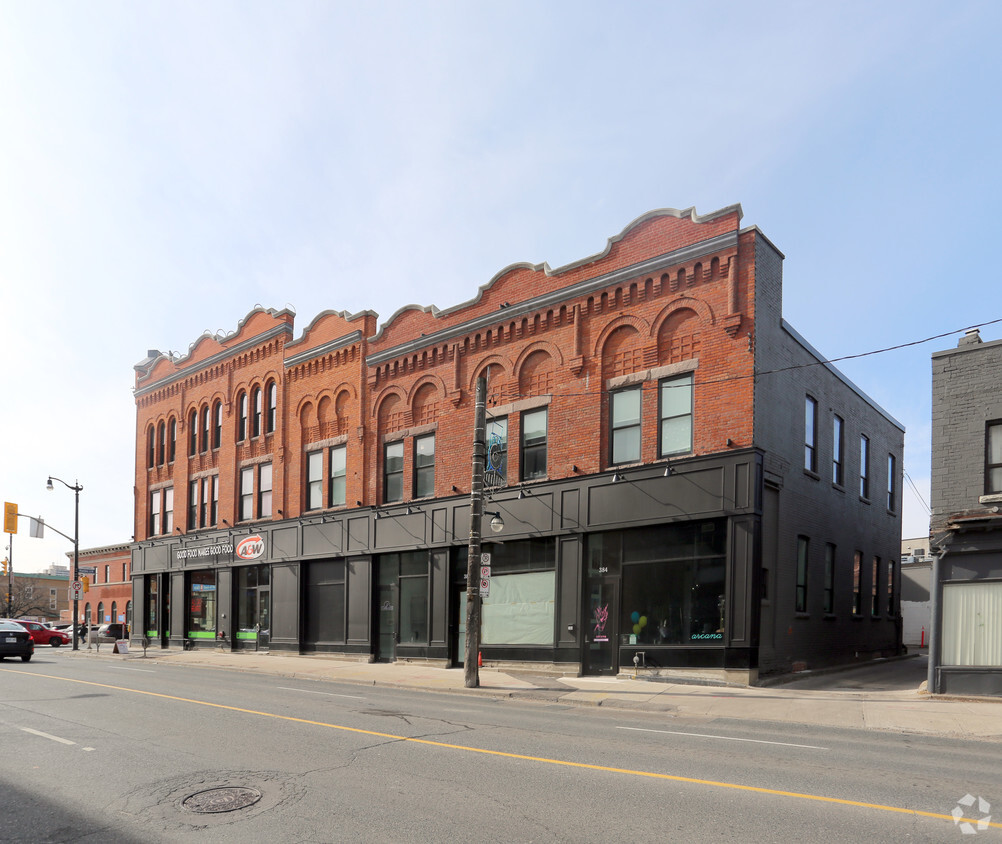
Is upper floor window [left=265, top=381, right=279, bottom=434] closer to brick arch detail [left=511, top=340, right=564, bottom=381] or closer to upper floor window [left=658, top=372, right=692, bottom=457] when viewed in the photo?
brick arch detail [left=511, top=340, right=564, bottom=381]

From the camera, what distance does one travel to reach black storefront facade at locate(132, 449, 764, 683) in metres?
18.2

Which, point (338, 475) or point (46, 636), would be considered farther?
point (46, 636)

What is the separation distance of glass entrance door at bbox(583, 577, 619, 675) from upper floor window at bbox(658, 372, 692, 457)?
3.73 m

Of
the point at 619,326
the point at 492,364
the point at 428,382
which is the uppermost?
the point at 619,326

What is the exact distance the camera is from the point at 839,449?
77.0 feet

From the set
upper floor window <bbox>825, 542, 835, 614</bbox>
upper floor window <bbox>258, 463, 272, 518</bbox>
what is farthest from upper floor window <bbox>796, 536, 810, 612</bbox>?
upper floor window <bbox>258, 463, 272, 518</bbox>

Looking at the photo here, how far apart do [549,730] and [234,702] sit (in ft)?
21.1

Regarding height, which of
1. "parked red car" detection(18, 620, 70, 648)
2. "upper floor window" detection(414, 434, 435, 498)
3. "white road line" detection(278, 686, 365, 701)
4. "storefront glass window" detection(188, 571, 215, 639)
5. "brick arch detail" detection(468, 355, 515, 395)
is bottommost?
"parked red car" detection(18, 620, 70, 648)

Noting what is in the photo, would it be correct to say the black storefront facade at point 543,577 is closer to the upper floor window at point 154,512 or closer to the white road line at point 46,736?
the upper floor window at point 154,512

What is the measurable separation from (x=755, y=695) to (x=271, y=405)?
2250cm

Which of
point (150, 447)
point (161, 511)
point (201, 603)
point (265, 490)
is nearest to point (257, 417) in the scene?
point (265, 490)

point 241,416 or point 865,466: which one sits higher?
point 241,416

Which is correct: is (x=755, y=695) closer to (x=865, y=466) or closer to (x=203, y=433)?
(x=865, y=466)

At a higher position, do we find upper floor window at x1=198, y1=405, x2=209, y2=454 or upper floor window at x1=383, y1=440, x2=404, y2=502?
upper floor window at x1=198, y1=405, x2=209, y2=454
